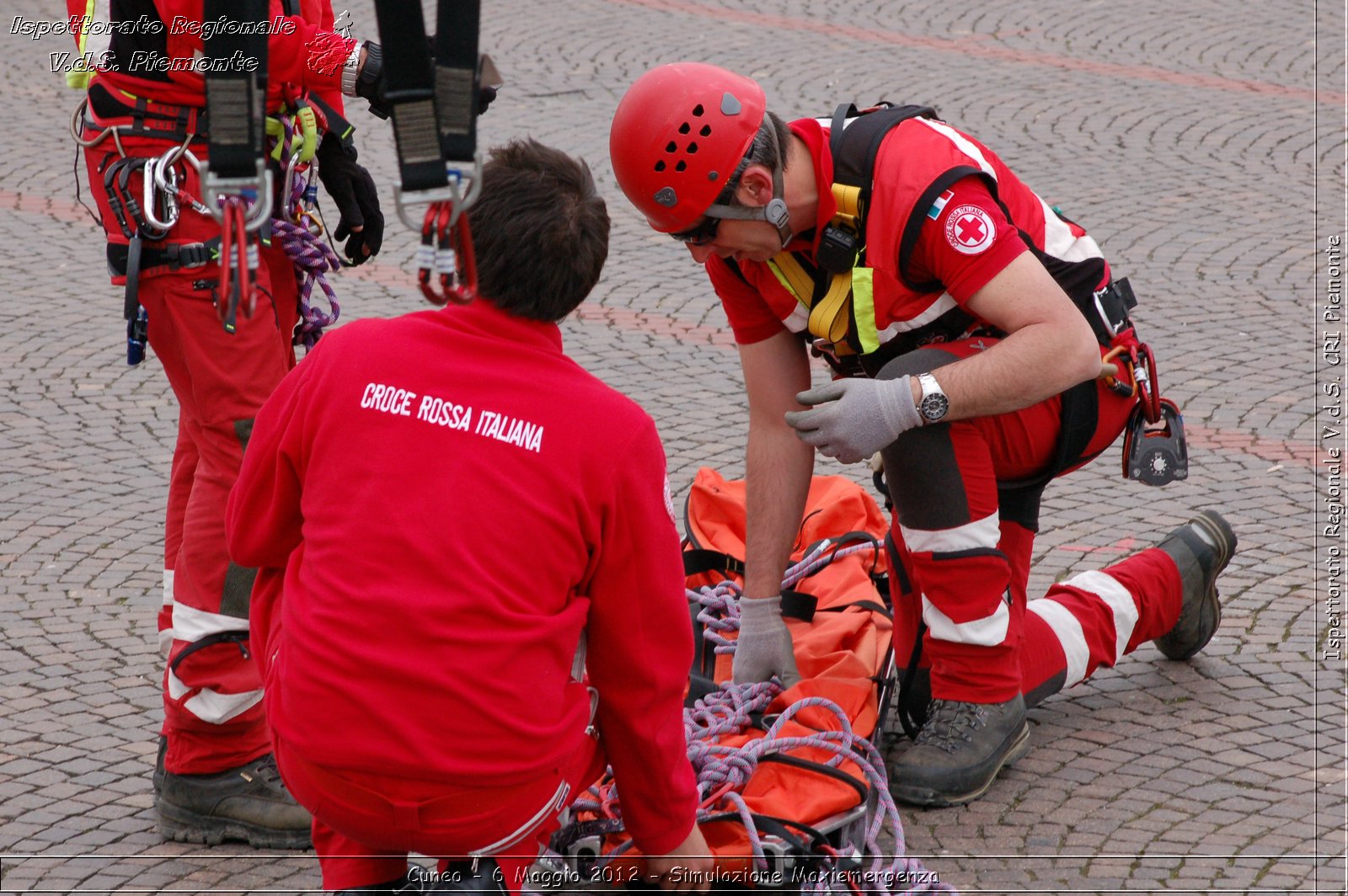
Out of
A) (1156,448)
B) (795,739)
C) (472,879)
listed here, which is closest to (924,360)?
(1156,448)

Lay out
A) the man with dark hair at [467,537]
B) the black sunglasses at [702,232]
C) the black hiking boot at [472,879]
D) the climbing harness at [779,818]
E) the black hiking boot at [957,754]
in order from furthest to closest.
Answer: the black hiking boot at [957,754]
the black sunglasses at [702,232]
the climbing harness at [779,818]
the black hiking boot at [472,879]
the man with dark hair at [467,537]

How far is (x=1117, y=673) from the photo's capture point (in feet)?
12.9

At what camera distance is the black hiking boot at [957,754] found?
129 inches

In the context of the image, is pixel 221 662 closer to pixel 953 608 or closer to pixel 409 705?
pixel 409 705

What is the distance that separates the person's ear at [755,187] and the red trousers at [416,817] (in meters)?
1.24

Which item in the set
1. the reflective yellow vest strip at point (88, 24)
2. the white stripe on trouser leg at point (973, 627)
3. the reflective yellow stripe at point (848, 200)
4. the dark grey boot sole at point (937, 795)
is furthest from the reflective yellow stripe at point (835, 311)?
the reflective yellow vest strip at point (88, 24)

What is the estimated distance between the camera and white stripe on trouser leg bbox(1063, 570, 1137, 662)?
3.74 m

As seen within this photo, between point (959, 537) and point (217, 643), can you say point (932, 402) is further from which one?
point (217, 643)

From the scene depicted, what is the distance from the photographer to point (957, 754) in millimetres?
3295

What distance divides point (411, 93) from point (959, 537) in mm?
1880

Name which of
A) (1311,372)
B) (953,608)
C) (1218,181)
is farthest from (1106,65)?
(953,608)

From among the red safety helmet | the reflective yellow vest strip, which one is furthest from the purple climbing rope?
the red safety helmet

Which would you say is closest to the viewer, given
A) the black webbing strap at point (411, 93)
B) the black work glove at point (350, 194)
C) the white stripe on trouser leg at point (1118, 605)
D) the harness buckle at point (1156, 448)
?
the black webbing strap at point (411, 93)

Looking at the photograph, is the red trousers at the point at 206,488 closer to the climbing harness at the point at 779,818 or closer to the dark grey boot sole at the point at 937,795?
the climbing harness at the point at 779,818
